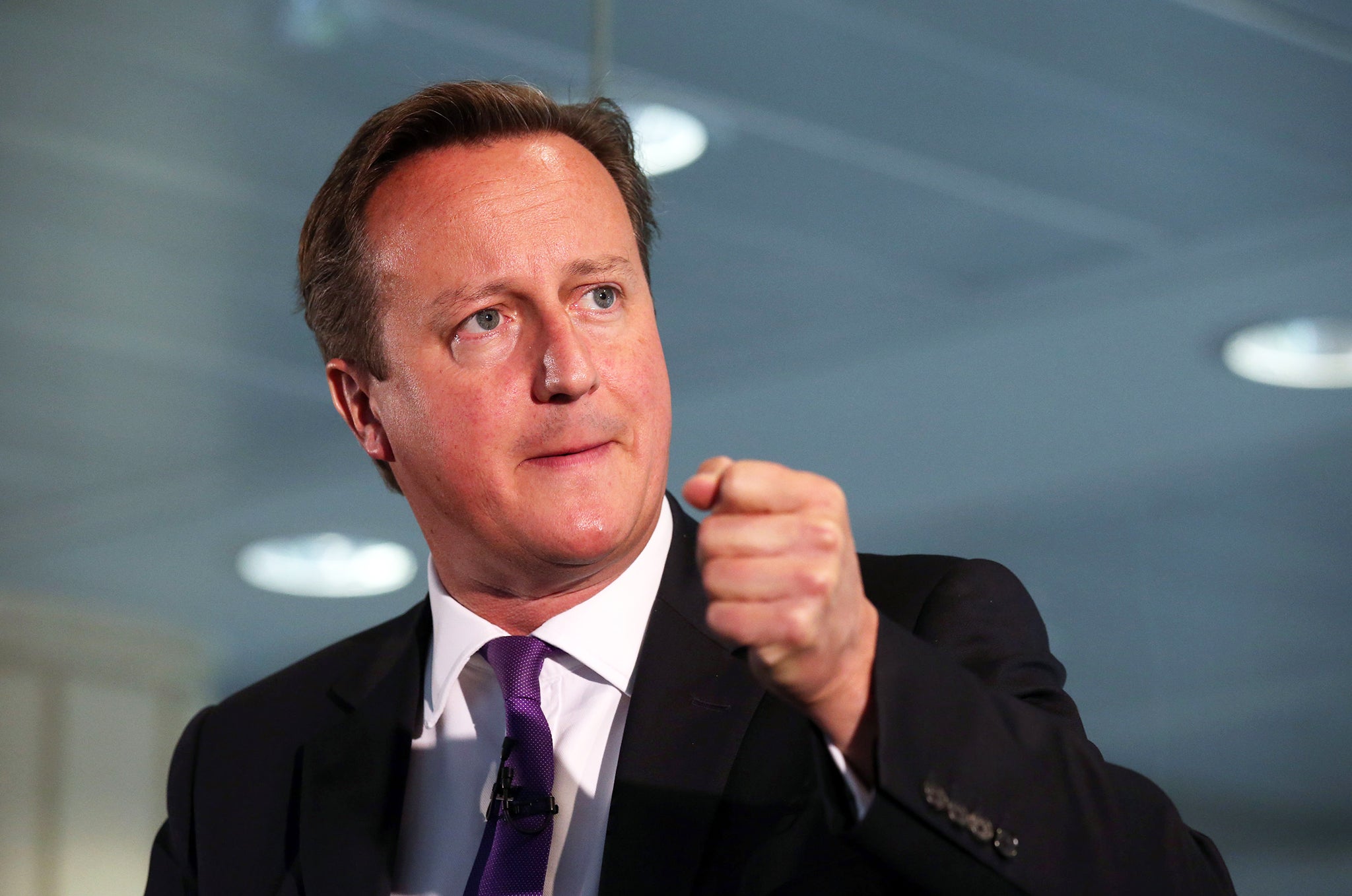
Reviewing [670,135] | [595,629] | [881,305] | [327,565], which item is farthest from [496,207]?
[327,565]

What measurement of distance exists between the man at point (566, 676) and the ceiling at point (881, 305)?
39.6 inches

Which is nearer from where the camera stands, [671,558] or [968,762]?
[968,762]

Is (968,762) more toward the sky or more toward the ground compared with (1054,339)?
more toward the ground

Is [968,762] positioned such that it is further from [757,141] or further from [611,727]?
[757,141]

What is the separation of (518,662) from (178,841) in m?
0.64

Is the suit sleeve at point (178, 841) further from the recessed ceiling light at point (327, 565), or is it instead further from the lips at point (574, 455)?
the recessed ceiling light at point (327, 565)

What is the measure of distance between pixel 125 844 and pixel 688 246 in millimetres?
2134

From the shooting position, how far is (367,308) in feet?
6.68

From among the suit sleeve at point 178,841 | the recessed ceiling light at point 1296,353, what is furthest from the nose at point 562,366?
the recessed ceiling light at point 1296,353

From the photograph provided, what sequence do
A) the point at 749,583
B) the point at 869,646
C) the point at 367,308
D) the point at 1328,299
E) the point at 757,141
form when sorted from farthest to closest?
the point at 757,141 < the point at 1328,299 < the point at 367,308 < the point at 869,646 < the point at 749,583

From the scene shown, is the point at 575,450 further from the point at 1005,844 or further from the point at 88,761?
the point at 88,761

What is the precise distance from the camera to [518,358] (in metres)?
1.82

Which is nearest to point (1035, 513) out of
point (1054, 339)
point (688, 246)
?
point (1054, 339)

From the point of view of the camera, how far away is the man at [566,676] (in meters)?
1.22
